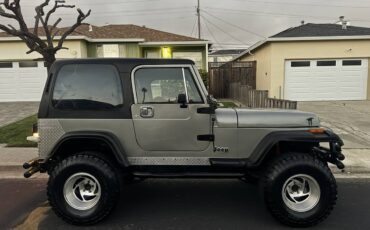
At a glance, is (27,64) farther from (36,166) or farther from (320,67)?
(320,67)

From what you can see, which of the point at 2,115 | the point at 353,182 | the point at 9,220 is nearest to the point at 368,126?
the point at 353,182

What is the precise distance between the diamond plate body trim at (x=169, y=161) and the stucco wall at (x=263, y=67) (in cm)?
1388

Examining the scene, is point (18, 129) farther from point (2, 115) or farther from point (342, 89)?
point (342, 89)

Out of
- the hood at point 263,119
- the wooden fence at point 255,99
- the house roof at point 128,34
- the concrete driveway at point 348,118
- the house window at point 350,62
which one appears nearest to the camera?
the hood at point 263,119

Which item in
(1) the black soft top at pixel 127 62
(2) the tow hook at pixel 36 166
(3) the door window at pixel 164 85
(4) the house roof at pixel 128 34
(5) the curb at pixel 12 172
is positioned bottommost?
(5) the curb at pixel 12 172

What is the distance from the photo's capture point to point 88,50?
19391 mm

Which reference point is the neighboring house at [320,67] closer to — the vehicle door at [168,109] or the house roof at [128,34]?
the house roof at [128,34]

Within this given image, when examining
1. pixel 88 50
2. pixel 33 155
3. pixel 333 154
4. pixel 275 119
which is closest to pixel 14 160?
pixel 33 155

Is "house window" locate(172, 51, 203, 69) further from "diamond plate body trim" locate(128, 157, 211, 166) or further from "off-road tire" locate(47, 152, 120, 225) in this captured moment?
"off-road tire" locate(47, 152, 120, 225)

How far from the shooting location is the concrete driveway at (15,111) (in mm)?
12398

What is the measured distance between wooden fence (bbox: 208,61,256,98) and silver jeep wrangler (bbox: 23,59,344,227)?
50.8ft

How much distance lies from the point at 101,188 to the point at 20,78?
1632 centimetres

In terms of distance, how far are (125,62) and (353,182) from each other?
4364mm

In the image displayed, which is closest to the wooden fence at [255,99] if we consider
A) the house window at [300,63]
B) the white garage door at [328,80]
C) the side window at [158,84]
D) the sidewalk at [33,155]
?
the sidewalk at [33,155]
